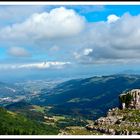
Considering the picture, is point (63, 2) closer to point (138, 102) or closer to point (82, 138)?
point (82, 138)

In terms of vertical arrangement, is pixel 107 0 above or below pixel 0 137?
above

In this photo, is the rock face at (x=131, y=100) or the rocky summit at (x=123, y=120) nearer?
the rocky summit at (x=123, y=120)

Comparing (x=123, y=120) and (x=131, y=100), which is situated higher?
(x=131, y=100)

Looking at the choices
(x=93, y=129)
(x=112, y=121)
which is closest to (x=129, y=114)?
(x=112, y=121)

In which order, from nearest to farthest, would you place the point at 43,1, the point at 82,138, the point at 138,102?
the point at 82,138 < the point at 43,1 < the point at 138,102

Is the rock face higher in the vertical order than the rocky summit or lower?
higher

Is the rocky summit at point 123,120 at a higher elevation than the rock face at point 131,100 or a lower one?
lower

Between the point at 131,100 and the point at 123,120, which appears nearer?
the point at 123,120

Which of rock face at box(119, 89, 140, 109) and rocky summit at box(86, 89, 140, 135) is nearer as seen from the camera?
rocky summit at box(86, 89, 140, 135)
